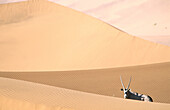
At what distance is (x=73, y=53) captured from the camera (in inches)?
615

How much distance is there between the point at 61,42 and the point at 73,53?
1321mm

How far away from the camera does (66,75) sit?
462 inches

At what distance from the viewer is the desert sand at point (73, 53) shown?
424 inches

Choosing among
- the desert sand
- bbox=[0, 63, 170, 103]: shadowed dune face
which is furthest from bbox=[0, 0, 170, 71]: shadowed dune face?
bbox=[0, 63, 170, 103]: shadowed dune face

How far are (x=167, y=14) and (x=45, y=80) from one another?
33.7ft

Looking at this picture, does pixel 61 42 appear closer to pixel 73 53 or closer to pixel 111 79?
pixel 73 53

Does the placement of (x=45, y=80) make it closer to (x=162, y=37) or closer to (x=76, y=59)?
(x=76, y=59)

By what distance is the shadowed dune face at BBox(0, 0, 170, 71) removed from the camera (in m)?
14.7

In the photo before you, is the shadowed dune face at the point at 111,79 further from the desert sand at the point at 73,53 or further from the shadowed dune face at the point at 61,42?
the shadowed dune face at the point at 61,42

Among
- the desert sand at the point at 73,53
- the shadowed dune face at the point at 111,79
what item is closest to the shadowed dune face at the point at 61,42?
the desert sand at the point at 73,53


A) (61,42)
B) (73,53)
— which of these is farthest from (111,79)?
(61,42)

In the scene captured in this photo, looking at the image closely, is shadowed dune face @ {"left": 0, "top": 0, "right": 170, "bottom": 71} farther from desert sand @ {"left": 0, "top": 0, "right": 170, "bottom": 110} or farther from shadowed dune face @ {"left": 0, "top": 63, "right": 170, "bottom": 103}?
shadowed dune face @ {"left": 0, "top": 63, "right": 170, "bottom": 103}

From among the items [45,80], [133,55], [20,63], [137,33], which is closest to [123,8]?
[137,33]

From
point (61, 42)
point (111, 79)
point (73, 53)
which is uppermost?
point (61, 42)
